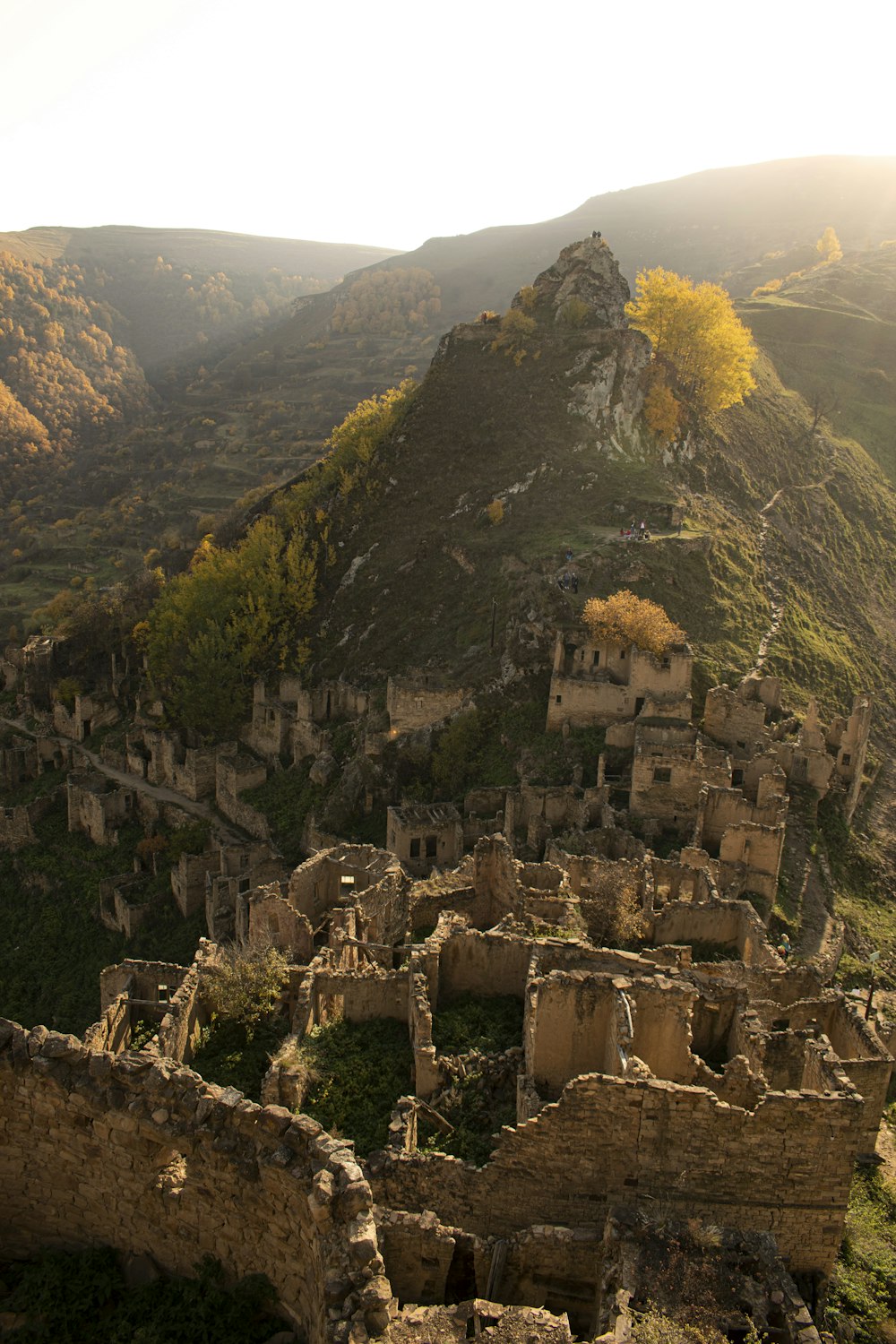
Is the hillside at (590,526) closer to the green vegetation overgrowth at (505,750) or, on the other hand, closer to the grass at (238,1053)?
the green vegetation overgrowth at (505,750)

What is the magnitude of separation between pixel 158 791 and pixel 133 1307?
40.0 meters

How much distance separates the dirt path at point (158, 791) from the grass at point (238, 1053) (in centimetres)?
2354

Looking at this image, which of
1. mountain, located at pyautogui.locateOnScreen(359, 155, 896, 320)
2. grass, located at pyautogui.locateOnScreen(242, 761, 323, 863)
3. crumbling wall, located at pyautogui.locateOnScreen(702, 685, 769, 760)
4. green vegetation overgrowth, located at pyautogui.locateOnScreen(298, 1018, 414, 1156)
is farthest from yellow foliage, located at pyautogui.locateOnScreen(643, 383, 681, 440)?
mountain, located at pyautogui.locateOnScreen(359, 155, 896, 320)

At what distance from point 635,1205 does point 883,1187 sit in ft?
25.2

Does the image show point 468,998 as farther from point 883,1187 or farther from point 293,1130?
point 293,1130

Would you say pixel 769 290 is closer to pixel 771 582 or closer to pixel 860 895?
pixel 771 582

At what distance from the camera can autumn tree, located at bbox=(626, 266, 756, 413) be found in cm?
6375

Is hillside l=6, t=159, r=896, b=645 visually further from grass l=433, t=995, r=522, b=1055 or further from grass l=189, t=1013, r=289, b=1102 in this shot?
grass l=433, t=995, r=522, b=1055

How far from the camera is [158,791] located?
47.2 meters

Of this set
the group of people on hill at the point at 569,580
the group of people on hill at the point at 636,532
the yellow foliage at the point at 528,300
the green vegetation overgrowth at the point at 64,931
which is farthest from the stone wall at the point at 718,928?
the yellow foliage at the point at 528,300

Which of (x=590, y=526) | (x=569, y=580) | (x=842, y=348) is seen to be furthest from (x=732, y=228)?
(x=569, y=580)

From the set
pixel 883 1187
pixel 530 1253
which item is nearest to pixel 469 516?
pixel 883 1187

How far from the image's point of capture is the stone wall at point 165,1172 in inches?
329

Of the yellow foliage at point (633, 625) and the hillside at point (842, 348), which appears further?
the hillside at point (842, 348)
